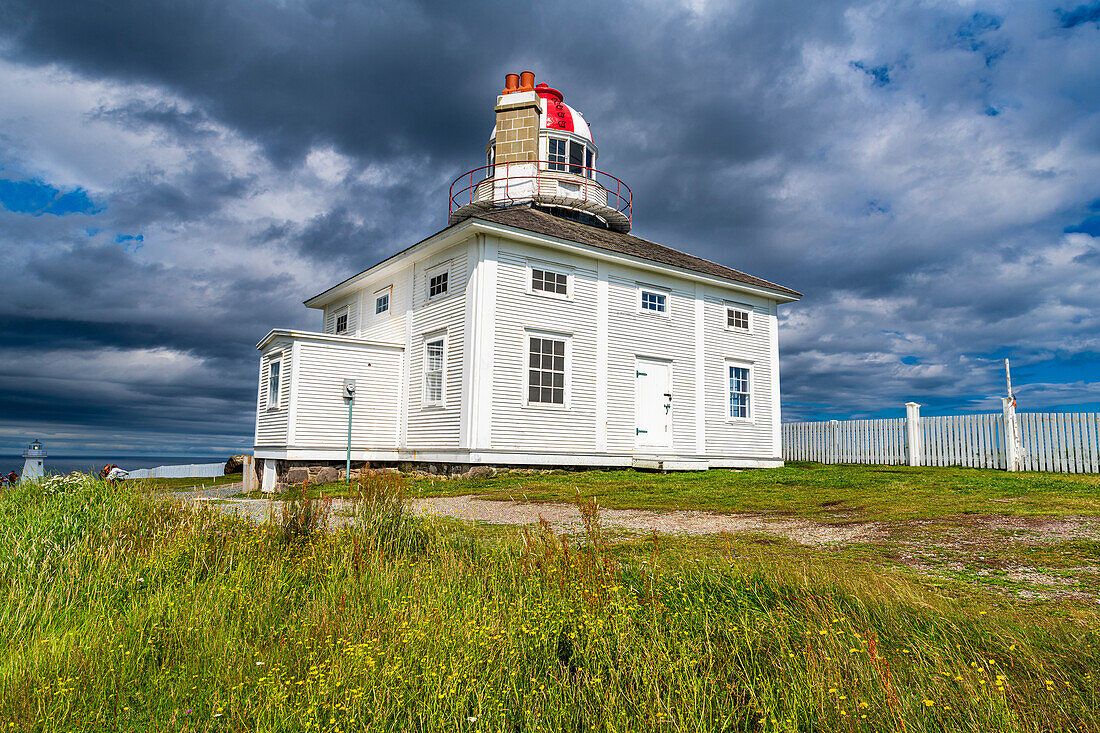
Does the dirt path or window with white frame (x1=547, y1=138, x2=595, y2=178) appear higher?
window with white frame (x1=547, y1=138, x2=595, y2=178)

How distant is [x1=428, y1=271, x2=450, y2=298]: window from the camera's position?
17.5 metres

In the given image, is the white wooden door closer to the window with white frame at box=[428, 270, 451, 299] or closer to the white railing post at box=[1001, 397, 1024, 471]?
the window with white frame at box=[428, 270, 451, 299]

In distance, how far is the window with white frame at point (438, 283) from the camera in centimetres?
1745

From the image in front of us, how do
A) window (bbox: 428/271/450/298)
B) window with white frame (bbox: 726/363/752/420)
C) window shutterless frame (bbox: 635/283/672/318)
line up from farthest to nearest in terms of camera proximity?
window with white frame (bbox: 726/363/752/420)
window shutterless frame (bbox: 635/283/672/318)
window (bbox: 428/271/450/298)

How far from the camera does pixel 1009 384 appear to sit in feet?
57.7

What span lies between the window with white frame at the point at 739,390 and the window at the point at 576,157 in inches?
338

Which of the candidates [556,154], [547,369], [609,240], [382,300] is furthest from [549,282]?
[556,154]

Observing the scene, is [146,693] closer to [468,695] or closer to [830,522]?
[468,695]

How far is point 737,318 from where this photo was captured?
21.4 m

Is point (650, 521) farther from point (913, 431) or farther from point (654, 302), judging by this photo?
point (913, 431)

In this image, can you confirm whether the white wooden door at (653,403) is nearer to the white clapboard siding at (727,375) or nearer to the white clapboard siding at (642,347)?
the white clapboard siding at (642,347)

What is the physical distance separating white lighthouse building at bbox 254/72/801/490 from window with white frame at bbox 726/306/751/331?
7cm

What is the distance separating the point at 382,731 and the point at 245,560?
3.09m

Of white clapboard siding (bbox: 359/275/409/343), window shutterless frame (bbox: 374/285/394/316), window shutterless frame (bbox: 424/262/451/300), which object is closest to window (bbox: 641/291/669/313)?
window shutterless frame (bbox: 424/262/451/300)
